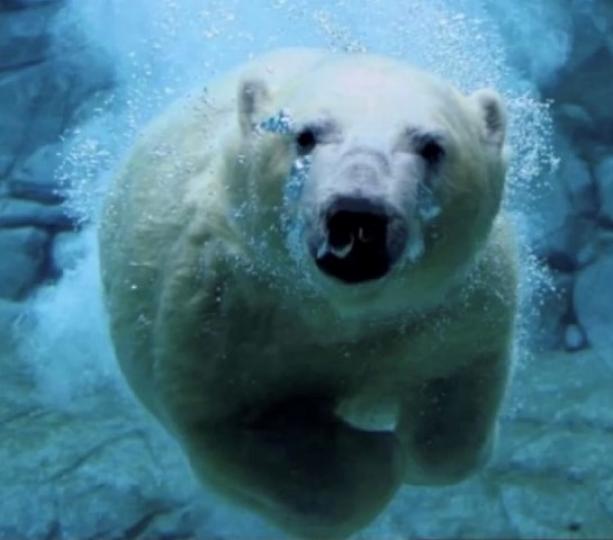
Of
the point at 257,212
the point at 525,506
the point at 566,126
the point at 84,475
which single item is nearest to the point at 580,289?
the point at 566,126

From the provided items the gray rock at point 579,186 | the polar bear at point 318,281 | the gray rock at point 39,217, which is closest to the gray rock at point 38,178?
the gray rock at point 39,217

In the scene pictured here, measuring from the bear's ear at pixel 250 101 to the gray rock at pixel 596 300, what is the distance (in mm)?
6100

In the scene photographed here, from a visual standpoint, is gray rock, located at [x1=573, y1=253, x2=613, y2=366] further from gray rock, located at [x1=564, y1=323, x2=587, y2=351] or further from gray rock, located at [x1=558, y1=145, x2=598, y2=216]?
gray rock, located at [x1=558, y1=145, x2=598, y2=216]

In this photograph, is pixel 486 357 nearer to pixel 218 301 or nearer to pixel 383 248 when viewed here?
pixel 218 301

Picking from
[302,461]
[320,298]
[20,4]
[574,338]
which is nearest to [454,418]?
[302,461]

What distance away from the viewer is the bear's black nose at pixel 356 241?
176cm

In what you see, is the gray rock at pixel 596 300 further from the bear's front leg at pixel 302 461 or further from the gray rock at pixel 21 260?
the bear's front leg at pixel 302 461

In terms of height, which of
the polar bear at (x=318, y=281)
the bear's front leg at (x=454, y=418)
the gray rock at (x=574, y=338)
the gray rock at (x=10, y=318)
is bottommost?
the gray rock at (x=574, y=338)

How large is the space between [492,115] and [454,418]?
2.32 ft

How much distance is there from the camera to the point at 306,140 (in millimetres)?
1979

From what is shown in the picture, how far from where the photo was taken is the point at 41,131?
9.10 metres

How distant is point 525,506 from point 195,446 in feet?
11.9

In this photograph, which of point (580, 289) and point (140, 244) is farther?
point (580, 289)

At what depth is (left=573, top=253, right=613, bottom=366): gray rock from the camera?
26.4 feet
